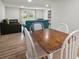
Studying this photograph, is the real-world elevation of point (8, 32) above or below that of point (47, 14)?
below

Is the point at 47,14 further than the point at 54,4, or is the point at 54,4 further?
the point at 47,14

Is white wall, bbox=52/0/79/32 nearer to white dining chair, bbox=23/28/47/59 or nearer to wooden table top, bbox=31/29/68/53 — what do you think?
wooden table top, bbox=31/29/68/53

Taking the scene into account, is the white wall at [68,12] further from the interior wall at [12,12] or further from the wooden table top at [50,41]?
the interior wall at [12,12]

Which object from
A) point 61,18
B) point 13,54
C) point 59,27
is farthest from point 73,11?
point 13,54

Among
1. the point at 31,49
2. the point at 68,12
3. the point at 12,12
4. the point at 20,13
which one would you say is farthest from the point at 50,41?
the point at 20,13

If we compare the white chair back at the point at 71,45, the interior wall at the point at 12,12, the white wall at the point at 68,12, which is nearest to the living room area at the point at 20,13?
the interior wall at the point at 12,12

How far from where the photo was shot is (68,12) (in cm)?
313

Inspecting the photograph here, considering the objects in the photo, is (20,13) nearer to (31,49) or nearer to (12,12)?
(12,12)

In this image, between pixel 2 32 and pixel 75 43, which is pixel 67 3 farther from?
pixel 2 32

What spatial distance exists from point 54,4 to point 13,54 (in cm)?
272

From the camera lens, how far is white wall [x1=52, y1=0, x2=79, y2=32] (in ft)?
9.30

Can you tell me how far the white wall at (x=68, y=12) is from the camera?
2836 millimetres

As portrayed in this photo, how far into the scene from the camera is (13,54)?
259 cm

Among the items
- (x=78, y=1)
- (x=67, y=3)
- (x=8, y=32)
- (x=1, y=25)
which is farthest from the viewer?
(x=8, y=32)
